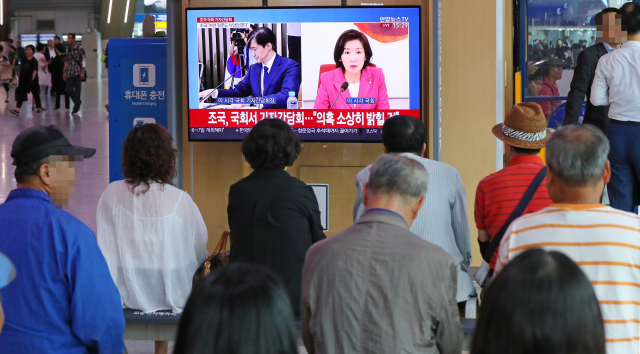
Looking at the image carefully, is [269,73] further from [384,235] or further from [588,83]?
[384,235]

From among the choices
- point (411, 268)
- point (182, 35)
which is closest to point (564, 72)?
point (182, 35)

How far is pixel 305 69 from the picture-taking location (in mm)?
4855

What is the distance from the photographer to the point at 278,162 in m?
3.00

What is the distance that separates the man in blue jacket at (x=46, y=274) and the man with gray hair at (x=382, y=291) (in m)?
0.69

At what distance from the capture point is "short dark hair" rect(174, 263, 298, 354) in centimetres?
100

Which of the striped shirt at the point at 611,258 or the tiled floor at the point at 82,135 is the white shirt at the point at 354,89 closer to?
the tiled floor at the point at 82,135

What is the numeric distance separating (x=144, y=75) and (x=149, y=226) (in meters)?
2.48

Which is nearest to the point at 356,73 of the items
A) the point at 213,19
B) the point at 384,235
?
the point at 213,19

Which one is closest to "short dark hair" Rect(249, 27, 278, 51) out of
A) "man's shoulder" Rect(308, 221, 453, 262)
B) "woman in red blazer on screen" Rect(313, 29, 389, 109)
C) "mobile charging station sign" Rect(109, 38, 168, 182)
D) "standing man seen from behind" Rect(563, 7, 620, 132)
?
"woman in red blazer on screen" Rect(313, 29, 389, 109)

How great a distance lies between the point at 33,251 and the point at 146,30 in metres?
3.87

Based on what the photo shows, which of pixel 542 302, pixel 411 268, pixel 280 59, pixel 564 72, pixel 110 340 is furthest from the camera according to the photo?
pixel 564 72

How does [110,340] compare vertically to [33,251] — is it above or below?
below

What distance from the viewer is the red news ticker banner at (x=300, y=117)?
190 inches

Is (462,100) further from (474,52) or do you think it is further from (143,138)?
(143,138)
